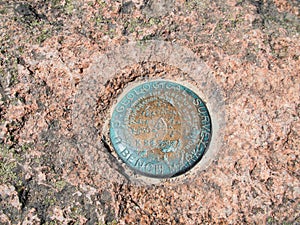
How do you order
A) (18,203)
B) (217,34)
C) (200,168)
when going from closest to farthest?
(18,203) < (200,168) < (217,34)

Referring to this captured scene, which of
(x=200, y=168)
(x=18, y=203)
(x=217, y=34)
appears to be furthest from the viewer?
(x=217, y=34)

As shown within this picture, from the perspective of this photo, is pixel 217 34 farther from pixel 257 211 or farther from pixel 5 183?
pixel 5 183

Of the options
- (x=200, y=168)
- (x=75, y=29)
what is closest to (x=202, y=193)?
(x=200, y=168)

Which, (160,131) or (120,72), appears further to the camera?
(120,72)

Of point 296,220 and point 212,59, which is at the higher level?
point 212,59

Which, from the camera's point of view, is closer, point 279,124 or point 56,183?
point 56,183

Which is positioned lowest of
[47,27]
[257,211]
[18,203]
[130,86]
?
[18,203]
